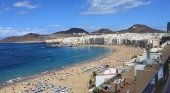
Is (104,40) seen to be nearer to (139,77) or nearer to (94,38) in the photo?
(94,38)

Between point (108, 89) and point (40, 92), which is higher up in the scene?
point (108, 89)

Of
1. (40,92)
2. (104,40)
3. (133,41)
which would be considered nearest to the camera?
(40,92)

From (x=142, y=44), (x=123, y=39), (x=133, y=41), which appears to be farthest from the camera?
(x=123, y=39)

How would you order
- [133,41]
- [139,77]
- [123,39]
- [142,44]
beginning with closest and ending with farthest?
1. [139,77]
2. [142,44]
3. [133,41]
4. [123,39]

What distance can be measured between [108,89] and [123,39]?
12420 cm

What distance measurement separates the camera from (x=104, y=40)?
6093 inches

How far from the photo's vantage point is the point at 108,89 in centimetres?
1858

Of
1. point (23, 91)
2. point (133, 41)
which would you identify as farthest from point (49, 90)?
point (133, 41)

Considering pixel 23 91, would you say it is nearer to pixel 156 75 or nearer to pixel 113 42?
pixel 156 75

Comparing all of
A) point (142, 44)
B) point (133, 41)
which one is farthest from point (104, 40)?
point (142, 44)

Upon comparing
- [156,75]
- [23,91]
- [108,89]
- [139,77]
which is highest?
[156,75]

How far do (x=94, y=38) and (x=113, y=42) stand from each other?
1713 centimetres

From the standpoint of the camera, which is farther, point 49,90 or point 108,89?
point 49,90

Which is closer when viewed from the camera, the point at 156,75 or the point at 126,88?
the point at 156,75
